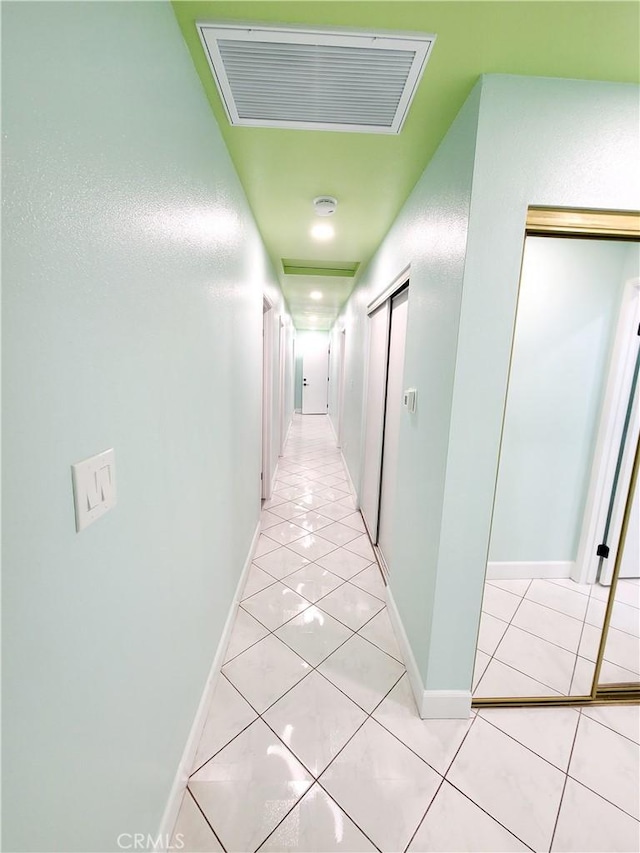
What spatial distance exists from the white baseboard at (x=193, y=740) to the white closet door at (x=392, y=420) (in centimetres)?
106

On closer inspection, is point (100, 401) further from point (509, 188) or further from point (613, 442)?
point (613, 442)

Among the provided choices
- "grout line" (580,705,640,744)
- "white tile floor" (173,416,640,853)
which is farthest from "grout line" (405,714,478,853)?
"grout line" (580,705,640,744)

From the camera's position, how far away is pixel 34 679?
51cm

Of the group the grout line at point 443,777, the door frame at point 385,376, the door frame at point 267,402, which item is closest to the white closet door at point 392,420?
the door frame at point 385,376

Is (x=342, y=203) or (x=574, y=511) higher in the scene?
(x=342, y=203)

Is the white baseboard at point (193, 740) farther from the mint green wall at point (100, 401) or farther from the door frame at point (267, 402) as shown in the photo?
the door frame at point (267, 402)

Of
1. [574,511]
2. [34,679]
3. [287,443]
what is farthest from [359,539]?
[287,443]

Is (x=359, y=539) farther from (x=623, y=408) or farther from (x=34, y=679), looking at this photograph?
(x=34, y=679)

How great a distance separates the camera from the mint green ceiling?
34.1 inches

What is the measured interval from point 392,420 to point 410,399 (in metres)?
0.73

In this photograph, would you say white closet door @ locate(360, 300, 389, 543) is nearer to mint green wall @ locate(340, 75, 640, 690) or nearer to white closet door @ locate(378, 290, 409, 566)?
white closet door @ locate(378, 290, 409, 566)

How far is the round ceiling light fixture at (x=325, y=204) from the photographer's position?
190cm

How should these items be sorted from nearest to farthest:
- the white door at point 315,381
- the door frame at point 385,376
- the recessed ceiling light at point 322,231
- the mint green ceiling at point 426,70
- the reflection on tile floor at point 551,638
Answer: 1. the mint green ceiling at point 426,70
2. the reflection on tile floor at point 551,638
3. the door frame at point 385,376
4. the recessed ceiling light at point 322,231
5. the white door at point 315,381

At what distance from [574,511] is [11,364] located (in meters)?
2.97
